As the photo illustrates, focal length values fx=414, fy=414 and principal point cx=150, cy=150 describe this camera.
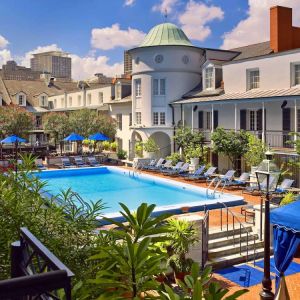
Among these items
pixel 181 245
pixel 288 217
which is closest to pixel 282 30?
pixel 181 245

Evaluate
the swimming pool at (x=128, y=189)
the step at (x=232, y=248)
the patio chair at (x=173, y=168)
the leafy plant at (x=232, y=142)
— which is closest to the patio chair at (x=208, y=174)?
the leafy plant at (x=232, y=142)

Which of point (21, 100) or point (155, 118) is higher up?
point (21, 100)

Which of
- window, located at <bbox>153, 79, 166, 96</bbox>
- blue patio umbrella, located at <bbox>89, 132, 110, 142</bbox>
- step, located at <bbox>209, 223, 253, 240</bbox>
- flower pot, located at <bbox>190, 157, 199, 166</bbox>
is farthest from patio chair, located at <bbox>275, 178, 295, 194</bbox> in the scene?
blue patio umbrella, located at <bbox>89, 132, 110, 142</bbox>

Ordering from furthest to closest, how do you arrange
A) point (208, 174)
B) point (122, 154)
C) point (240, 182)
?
point (122, 154) < point (208, 174) < point (240, 182)

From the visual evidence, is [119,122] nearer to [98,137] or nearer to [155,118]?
[98,137]

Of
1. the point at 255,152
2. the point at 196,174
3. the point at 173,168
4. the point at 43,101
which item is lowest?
the point at 196,174

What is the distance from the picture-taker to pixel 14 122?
4169 centimetres

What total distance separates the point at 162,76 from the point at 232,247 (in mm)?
26663

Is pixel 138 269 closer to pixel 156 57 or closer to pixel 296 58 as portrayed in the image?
pixel 296 58

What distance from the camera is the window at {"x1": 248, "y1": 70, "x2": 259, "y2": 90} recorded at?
31297 mm

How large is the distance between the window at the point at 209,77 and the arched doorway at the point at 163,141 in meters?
6.76

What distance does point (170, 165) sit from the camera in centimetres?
3391

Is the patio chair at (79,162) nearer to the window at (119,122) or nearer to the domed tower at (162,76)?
the domed tower at (162,76)

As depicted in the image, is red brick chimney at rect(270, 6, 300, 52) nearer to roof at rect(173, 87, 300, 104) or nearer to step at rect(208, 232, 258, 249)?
roof at rect(173, 87, 300, 104)
